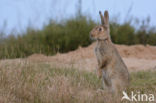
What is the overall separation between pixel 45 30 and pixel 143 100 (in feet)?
28.4

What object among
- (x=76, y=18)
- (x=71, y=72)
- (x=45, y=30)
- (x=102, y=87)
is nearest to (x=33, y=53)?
(x=45, y=30)

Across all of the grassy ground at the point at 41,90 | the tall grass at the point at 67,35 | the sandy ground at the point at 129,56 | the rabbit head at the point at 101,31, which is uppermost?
the tall grass at the point at 67,35

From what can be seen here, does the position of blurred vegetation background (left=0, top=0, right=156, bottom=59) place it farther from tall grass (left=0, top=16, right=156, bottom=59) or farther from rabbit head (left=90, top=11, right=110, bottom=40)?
rabbit head (left=90, top=11, right=110, bottom=40)

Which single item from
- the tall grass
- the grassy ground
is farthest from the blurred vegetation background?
the grassy ground

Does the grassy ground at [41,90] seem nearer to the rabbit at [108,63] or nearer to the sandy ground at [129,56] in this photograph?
the rabbit at [108,63]

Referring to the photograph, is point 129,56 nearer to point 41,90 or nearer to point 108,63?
point 108,63

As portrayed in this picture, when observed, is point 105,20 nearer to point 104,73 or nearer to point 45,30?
point 104,73

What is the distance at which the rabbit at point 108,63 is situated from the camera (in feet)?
18.7

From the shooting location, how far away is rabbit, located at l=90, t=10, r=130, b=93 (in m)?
5.70

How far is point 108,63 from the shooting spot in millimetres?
5824

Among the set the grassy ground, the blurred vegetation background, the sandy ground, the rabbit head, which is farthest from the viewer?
the blurred vegetation background

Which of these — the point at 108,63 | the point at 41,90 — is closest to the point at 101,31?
the point at 108,63

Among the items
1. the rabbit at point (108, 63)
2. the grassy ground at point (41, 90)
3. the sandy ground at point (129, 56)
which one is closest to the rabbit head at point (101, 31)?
the rabbit at point (108, 63)

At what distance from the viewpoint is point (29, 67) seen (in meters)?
6.65
